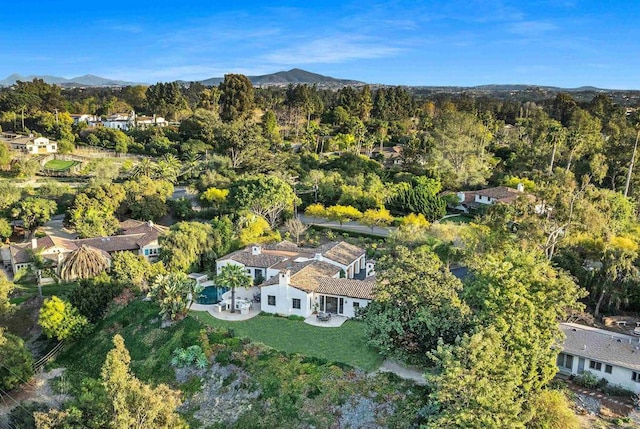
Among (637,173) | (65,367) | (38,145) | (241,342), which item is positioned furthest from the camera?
(38,145)

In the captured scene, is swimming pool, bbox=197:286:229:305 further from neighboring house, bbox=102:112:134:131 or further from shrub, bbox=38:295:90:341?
neighboring house, bbox=102:112:134:131

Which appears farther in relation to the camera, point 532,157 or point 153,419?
point 532,157

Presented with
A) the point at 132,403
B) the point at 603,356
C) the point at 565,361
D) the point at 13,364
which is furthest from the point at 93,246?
the point at 603,356

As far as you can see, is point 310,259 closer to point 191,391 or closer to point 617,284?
point 191,391

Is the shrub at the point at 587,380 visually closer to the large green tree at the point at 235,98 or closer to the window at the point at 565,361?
the window at the point at 565,361

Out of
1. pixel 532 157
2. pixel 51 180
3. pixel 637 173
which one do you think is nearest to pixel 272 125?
pixel 51 180

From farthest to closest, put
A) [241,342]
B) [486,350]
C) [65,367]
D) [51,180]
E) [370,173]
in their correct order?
[51,180]
[370,173]
[65,367]
[241,342]
[486,350]
